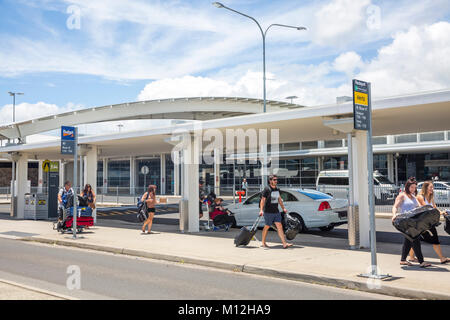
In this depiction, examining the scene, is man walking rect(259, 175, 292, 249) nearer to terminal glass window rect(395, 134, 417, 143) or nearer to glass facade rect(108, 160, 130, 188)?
terminal glass window rect(395, 134, 417, 143)

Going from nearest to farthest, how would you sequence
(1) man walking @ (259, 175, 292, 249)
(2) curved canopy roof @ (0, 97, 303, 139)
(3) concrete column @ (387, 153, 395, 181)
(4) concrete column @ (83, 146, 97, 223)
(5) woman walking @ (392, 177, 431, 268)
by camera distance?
(5) woman walking @ (392, 177, 431, 268) < (1) man walking @ (259, 175, 292, 249) < (4) concrete column @ (83, 146, 97, 223) < (2) curved canopy roof @ (0, 97, 303, 139) < (3) concrete column @ (387, 153, 395, 181)

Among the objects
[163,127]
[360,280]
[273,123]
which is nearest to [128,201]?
[163,127]

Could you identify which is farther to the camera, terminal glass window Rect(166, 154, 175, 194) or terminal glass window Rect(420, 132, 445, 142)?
terminal glass window Rect(166, 154, 175, 194)

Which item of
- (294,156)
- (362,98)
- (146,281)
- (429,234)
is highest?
(294,156)

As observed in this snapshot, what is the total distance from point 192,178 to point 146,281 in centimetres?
769

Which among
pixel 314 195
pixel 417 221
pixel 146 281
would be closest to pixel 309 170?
pixel 314 195

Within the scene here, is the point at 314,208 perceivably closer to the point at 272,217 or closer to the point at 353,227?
Result: the point at 353,227

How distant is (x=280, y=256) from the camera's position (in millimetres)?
10438

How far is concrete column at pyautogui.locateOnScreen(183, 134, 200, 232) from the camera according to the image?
15.6 meters

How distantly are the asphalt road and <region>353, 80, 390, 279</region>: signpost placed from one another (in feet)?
2.70

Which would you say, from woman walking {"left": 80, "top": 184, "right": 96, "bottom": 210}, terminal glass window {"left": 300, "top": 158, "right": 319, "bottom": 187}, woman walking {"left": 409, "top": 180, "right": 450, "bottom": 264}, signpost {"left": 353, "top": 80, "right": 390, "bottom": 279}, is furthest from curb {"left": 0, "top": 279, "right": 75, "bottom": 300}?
terminal glass window {"left": 300, "top": 158, "right": 319, "bottom": 187}

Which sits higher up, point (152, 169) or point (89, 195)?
point (152, 169)

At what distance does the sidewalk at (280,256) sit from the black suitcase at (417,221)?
2.19 ft

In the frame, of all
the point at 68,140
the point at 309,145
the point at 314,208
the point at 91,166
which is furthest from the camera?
the point at 309,145
